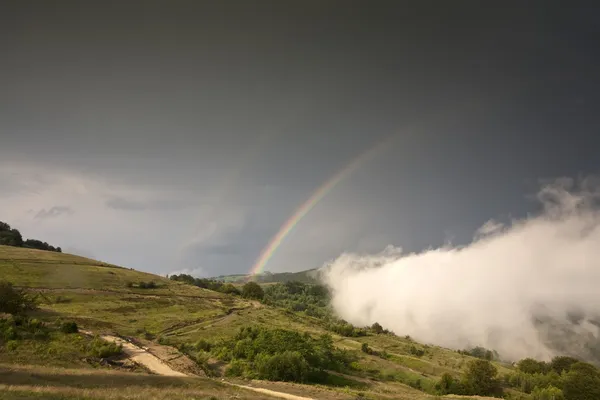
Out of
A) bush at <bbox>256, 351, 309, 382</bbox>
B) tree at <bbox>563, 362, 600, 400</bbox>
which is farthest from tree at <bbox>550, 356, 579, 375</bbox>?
bush at <bbox>256, 351, 309, 382</bbox>

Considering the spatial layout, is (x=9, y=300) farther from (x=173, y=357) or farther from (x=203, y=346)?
(x=203, y=346)

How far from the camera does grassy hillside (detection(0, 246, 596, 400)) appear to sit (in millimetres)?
31562

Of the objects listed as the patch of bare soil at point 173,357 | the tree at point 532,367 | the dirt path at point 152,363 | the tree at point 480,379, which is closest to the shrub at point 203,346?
the patch of bare soil at point 173,357

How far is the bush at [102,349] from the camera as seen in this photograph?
41.4 m

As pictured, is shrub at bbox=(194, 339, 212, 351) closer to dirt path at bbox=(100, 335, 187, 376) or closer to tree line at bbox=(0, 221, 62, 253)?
dirt path at bbox=(100, 335, 187, 376)

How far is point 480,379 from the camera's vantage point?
218 ft

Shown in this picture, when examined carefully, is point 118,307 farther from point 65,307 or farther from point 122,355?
point 122,355

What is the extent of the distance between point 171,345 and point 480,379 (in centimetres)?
5591

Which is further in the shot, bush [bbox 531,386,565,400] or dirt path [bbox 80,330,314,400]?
bush [bbox 531,386,565,400]

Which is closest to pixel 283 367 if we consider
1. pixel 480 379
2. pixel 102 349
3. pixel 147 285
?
pixel 102 349

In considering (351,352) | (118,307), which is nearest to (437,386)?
(351,352)

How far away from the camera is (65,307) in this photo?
8162 centimetres

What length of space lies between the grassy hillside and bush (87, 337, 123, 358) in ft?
1.46

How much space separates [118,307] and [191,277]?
100 metres
